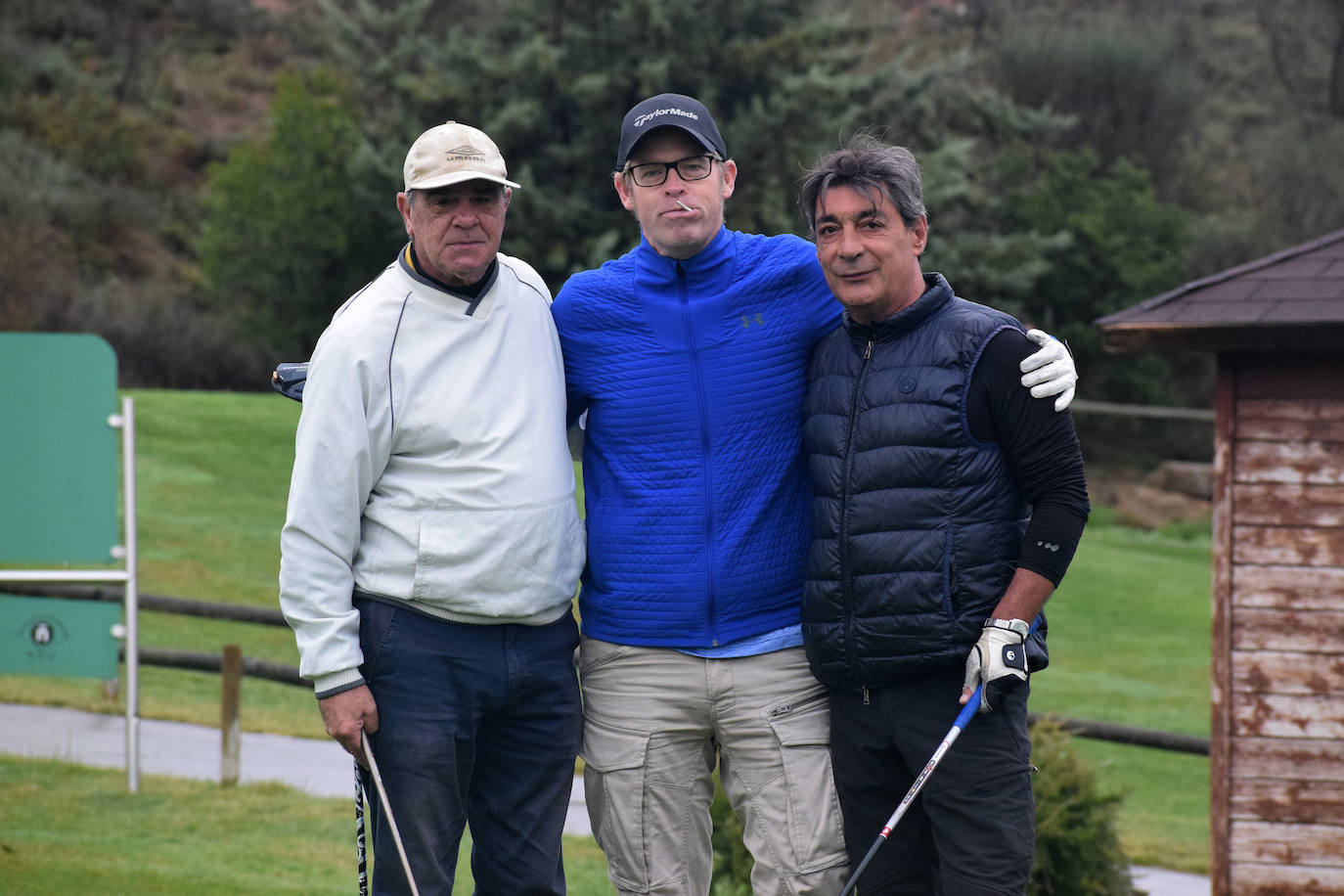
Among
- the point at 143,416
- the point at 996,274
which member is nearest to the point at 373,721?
the point at 143,416

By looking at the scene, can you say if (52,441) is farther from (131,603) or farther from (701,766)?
(701,766)

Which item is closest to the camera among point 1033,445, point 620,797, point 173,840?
point 1033,445

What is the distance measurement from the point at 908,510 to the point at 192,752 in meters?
6.31

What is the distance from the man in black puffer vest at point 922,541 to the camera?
298 centimetres

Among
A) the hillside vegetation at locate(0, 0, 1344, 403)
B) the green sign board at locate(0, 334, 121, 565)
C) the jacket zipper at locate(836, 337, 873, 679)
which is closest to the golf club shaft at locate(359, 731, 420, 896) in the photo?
the jacket zipper at locate(836, 337, 873, 679)

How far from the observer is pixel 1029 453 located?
9.80ft

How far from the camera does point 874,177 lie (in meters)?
3.12

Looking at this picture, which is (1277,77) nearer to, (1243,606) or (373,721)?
(1243,606)

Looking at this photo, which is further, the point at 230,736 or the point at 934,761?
the point at 230,736

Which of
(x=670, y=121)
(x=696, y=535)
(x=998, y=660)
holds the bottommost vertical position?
(x=998, y=660)

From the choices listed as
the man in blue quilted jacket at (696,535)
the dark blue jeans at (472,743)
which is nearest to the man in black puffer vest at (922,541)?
the man in blue quilted jacket at (696,535)

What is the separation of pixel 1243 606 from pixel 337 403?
4129 mm

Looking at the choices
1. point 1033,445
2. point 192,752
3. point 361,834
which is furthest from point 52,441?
point 1033,445

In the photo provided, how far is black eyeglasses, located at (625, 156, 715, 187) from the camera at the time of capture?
3289 millimetres
